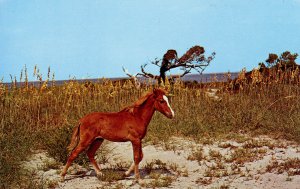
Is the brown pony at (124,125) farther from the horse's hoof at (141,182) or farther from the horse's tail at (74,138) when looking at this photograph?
the horse's tail at (74,138)

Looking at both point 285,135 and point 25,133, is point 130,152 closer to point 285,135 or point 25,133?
point 25,133

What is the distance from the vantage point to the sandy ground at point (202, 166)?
5.98 m

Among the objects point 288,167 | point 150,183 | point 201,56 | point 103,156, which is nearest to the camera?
point 150,183

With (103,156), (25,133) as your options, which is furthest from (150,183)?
(25,133)

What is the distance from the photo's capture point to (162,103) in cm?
588

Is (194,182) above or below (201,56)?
below

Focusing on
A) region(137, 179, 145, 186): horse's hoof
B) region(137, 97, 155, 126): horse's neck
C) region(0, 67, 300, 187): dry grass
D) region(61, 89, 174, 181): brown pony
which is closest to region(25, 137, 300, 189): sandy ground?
region(137, 179, 145, 186): horse's hoof

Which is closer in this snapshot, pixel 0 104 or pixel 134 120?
pixel 134 120

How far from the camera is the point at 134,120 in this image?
5.93 m

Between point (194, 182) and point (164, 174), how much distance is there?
1.86ft

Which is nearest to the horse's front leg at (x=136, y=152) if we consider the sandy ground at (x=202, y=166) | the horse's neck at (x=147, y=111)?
the sandy ground at (x=202, y=166)

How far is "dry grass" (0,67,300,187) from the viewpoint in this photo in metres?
7.67

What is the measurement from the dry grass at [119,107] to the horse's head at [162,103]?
198 cm

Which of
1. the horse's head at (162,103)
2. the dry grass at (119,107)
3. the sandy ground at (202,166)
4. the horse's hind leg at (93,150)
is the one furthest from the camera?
the dry grass at (119,107)
